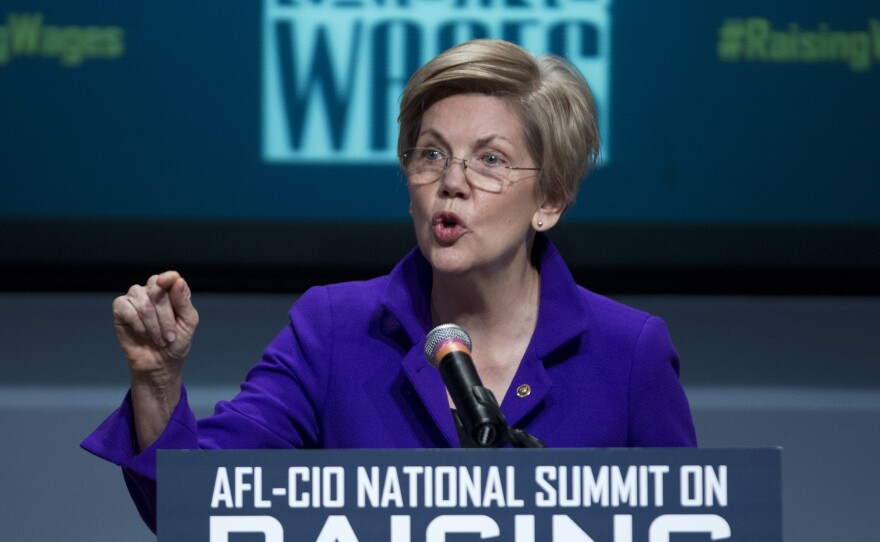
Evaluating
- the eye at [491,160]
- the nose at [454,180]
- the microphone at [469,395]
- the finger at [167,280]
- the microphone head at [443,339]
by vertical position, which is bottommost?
the microphone at [469,395]

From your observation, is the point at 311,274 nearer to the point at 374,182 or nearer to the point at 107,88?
the point at 374,182

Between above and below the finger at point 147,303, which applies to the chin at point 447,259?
above

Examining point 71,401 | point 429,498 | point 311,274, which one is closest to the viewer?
point 429,498

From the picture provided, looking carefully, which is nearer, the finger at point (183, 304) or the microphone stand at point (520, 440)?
the microphone stand at point (520, 440)

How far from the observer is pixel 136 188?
5.01m

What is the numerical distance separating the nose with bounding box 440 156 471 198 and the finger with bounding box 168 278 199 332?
0.38m

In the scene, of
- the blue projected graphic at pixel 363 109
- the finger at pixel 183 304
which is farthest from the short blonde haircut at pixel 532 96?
the blue projected graphic at pixel 363 109

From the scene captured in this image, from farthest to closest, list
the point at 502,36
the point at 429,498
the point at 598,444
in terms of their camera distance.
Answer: the point at 502,36, the point at 598,444, the point at 429,498

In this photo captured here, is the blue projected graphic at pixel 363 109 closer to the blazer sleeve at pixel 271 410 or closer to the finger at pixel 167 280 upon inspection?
the blazer sleeve at pixel 271 410

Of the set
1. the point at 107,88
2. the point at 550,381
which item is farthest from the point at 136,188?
the point at 550,381

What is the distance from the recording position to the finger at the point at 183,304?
4.46 feet

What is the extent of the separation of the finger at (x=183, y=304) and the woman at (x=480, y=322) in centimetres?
21

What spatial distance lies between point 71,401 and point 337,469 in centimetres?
312

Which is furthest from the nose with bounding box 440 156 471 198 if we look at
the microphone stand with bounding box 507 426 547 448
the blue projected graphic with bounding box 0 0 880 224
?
the blue projected graphic with bounding box 0 0 880 224
